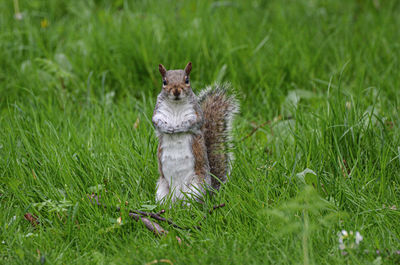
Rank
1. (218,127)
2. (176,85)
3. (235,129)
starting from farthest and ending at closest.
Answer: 1. (235,129)
2. (218,127)
3. (176,85)

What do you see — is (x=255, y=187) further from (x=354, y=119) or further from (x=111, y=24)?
(x=111, y=24)

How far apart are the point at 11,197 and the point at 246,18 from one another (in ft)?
10.8

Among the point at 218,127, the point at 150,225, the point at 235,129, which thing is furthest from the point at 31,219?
the point at 235,129

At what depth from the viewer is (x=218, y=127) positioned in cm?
315

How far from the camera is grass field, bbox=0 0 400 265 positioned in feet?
8.37

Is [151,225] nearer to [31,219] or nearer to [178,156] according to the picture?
[178,156]

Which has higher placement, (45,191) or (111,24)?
(111,24)

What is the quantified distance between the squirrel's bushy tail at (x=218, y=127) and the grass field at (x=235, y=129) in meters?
0.11

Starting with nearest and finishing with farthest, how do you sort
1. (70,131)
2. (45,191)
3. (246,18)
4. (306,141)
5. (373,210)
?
(373,210)
(45,191)
(306,141)
(70,131)
(246,18)

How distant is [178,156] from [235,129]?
109 cm

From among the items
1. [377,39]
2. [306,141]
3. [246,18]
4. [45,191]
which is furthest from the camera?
[246,18]

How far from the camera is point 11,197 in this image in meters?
3.13

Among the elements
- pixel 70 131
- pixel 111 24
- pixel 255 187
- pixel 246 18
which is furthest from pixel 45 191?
pixel 246 18

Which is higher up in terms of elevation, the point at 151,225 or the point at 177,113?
the point at 177,113
